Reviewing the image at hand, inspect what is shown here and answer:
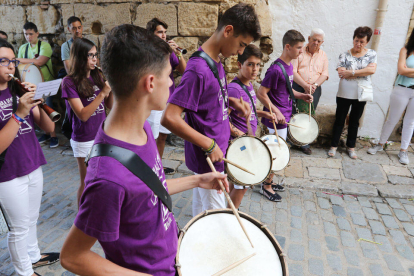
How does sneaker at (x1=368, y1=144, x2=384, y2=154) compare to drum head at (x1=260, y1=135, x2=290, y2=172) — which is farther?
sneaker at (x1=368, y1=144, x2=384, y2=154)

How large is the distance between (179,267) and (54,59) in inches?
227

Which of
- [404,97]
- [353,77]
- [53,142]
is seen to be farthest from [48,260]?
[404,97]

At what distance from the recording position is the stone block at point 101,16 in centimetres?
487

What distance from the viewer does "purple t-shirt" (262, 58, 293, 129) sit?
3.57 meters

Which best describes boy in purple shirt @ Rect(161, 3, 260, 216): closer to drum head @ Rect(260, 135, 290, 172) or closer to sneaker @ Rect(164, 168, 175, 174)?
drum head @ Rect(260, 135, 290, 172)

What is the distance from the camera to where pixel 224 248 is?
159 centimetres

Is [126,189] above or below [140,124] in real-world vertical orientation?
below

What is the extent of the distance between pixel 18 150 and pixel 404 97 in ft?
18.3

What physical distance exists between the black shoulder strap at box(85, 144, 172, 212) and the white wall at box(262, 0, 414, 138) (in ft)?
16.6

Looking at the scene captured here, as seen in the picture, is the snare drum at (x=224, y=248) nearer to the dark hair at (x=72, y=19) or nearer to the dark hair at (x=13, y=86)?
the dark hair at (x=13, y=86)

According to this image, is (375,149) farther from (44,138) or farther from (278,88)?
(44,138)

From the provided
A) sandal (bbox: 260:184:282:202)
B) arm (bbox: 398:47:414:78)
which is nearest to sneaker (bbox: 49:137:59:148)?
sandal (bbox: 260:184:282:202)

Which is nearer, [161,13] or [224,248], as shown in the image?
[224,248]

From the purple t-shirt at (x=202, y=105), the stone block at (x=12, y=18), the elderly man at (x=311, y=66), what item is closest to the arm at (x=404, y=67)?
the elderly man at (x=311, y=66)
